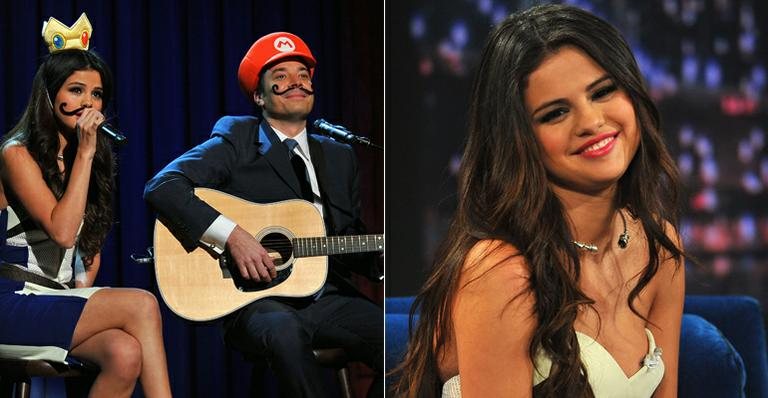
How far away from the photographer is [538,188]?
1.79 metres

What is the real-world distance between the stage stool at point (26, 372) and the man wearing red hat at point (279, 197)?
1.29 feet

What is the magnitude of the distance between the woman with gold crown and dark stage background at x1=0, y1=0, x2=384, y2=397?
37 mm

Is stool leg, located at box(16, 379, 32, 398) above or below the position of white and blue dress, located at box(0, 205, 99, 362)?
below

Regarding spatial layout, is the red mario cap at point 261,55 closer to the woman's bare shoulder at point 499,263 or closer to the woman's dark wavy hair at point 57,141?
the woman's dark wavy hair at point 57,141

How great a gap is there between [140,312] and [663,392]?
1.32 meters

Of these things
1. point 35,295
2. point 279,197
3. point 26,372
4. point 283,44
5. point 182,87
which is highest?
point 283,44

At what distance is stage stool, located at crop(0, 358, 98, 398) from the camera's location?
225 cm

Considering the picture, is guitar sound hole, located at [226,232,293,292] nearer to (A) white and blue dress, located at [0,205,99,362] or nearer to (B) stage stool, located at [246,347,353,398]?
(B) stage stool, located at [246,347,353,398]

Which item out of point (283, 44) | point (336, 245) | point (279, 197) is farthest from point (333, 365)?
point (283, 44)

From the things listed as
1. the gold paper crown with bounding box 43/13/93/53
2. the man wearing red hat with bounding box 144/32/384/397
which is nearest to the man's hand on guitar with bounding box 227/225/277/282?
the man wearing red hat with bounding box 144/32/384/397

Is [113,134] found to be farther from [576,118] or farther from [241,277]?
[576,118]

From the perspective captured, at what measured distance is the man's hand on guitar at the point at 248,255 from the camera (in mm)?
2346

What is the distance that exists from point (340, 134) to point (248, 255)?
438 mm

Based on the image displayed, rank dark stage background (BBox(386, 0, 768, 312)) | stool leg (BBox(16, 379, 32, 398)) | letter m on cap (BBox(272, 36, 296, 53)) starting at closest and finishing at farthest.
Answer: dark stage background (BBox(386, 0, 768, 312)) < stool leg (BBox(16, 379, 32, 398)) < letter m on cap (BBox(272, 36, 296, 53))
